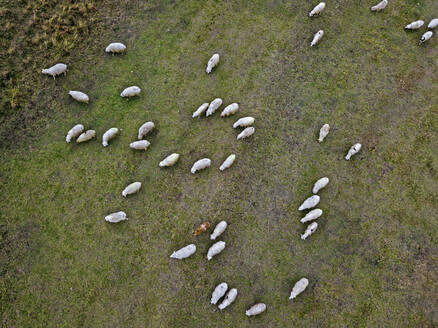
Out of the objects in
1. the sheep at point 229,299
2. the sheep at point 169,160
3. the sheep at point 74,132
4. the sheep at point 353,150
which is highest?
the sheep at point 74,132

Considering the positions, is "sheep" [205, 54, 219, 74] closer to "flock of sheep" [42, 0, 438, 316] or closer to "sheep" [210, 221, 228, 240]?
"flock of sheep" [42, 0, 438, 316]

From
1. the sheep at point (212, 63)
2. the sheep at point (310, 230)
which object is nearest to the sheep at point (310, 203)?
the sheep at point (310, 230)

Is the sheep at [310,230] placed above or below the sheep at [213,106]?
below

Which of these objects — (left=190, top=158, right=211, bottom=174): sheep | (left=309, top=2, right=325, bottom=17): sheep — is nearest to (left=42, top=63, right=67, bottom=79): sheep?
(left=190, top=158, right=211, bottom=174): sheep

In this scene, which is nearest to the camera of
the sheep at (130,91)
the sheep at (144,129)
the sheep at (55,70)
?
the sheep at (144,129)

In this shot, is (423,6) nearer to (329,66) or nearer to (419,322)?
(329,66)

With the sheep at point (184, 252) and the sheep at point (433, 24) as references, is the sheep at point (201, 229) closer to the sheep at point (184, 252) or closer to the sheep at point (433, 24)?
the sheep at point (184, 252)

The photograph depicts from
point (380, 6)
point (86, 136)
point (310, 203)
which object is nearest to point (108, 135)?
point (86, 136)
